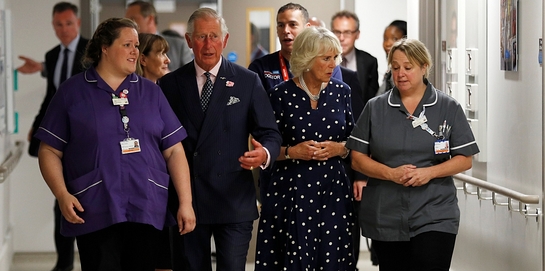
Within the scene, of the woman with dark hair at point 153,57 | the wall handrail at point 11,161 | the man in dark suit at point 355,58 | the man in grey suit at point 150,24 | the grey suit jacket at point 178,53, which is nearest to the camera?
the woman with dark hair at point 153,57

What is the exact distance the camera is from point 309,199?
399cm

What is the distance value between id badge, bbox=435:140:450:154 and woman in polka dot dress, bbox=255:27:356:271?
0.47 m

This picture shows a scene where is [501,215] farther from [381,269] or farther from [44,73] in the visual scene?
[44,73]

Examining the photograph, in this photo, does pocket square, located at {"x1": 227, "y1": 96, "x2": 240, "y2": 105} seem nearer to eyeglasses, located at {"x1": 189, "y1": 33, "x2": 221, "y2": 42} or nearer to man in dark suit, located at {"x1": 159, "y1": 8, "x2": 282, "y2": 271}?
man in dark suit, located at {"x1": 159, "y1": 8, "x2": 282, "y2": 271}

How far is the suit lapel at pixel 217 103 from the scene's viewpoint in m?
3.79

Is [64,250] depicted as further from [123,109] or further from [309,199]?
[123,109]

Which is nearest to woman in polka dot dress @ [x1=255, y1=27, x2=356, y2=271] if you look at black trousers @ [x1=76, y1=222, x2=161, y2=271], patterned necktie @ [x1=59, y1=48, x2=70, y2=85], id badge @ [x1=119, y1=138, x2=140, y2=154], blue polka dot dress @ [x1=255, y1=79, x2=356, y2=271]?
blue polka dot dress @ [x1=255, y1=79, x2=356, y2=271]

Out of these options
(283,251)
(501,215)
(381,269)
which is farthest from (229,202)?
(501,215)

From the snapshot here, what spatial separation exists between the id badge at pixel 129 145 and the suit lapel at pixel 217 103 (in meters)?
0.46

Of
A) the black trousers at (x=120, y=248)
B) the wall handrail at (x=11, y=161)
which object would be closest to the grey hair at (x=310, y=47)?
the black trousers at (x=120, y=248)

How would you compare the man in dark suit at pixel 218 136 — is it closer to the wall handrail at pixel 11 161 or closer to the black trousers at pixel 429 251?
the black trousers at pixel 429 251

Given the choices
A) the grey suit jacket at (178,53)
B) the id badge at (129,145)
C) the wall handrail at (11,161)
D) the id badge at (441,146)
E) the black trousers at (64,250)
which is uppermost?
the grey suit jacket at (178,53)

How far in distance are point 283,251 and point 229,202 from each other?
0.44 meters

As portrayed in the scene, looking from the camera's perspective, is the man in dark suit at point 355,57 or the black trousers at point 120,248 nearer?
the black trousers at point 120,248
